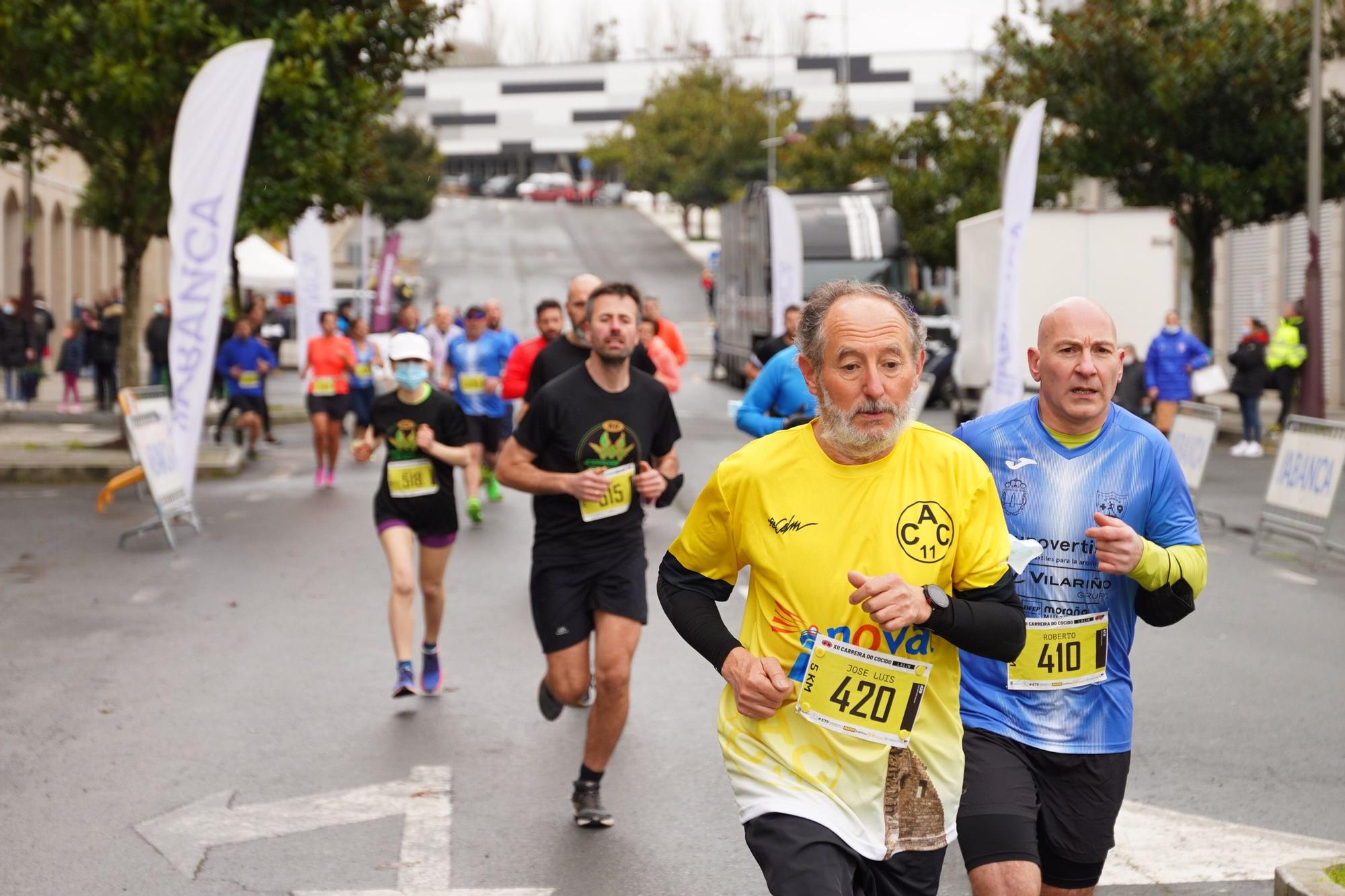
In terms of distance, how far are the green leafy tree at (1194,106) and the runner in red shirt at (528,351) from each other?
1478 centimetres

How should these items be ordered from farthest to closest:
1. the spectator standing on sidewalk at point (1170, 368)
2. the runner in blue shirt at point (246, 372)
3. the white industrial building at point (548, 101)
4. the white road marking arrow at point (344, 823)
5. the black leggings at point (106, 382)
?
the white industrial building at point (548, 101), the black leggings at point (106, 382), the runner in blue shirt at point (246, 372), the spectator standing on sidewalk at point (1170, 368), the white road marking arrow at point (344, 823)

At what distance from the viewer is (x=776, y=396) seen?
30.7 feet

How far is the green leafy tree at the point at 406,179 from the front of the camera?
216ft

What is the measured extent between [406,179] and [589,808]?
6247 cm

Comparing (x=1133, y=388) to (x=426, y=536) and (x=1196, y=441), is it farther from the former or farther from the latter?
(x=426, y=536)

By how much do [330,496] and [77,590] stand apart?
549 cm

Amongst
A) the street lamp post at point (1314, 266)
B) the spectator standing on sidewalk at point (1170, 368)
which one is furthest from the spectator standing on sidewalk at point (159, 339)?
the street lamp post at point (1314, 266)

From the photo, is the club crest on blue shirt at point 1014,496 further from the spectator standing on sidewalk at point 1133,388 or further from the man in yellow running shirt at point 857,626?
the spectator standing on sidewalk at point 1133,388

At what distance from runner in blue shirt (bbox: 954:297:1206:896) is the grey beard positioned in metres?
0.78

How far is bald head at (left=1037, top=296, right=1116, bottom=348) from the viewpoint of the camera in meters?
4.11

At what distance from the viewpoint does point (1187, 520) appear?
161 inches

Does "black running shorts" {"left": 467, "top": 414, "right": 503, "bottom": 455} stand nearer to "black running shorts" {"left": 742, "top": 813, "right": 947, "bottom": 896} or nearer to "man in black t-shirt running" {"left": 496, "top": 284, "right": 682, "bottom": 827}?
"man in black t-shirt running" {"left": 496, "top": 284, "right": 682, "bottom": 827}

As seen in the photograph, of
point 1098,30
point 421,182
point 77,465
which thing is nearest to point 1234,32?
point 1098,30

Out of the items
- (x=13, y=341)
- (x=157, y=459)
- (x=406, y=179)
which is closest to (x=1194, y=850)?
(x=157, y=459)
